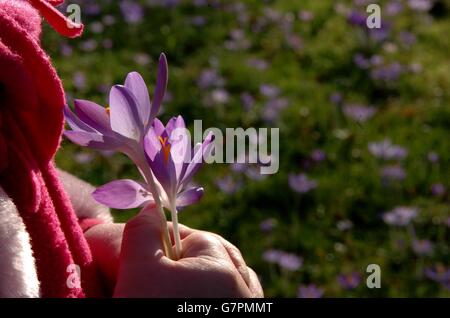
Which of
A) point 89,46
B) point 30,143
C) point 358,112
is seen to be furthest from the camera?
point 89,46

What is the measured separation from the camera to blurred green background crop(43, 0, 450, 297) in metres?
2.35

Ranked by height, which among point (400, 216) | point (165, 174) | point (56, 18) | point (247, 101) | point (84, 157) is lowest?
point (400, 216)

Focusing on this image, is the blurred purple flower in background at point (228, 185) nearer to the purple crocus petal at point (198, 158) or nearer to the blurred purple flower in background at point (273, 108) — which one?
the blurred purple flower in background at point (273, 108)

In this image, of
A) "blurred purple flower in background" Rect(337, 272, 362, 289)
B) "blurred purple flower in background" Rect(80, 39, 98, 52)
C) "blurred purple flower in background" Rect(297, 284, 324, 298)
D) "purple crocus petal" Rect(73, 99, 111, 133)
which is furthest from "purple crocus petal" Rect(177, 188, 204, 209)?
"blurred purple flower in background" Rect(80, 39, 98, 52)

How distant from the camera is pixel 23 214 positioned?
2.94 feet

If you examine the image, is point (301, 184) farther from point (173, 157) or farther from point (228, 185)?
point (173, 157)

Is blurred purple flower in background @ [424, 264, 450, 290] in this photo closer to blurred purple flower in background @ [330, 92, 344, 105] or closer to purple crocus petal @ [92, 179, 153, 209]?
blurred purple flower in background @ [330, 92, 344, 105]

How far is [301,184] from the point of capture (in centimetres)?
252

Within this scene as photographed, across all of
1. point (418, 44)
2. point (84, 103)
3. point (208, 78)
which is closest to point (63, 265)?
point (84, 103)

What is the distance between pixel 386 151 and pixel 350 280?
61cm

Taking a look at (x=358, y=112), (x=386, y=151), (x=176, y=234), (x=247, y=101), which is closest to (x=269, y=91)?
(x=247, y=101)

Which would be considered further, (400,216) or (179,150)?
(400,216)

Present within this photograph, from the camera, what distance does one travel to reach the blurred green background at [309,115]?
2.35m

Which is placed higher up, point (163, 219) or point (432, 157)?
point (163, 219)
